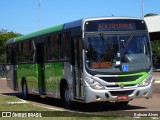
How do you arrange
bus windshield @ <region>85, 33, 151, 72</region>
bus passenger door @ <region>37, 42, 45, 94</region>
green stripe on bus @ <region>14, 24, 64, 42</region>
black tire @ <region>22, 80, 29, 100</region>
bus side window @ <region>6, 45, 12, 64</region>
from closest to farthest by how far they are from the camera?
bus windshield @ <region>85, 33, 151, 72</region> < green stripe on bus @ <region>14, 24, 64, 42</region> < bus passenger door @ <region>37, 42, 45, 94</region> < black tire @ <region>22, 80, 29, 100</region> < bus side window @ <region>6, 45, 12, 64</region>

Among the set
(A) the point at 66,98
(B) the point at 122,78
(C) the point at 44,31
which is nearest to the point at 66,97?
(A) the point at 66,98

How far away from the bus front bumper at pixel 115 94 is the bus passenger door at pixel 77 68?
1.81 feet

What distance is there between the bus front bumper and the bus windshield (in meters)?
0.65

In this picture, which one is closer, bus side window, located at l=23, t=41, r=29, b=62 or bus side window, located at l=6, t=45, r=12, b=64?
bus side window, located at l=23, t=41, r=29, b=62

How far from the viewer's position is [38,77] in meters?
19.4

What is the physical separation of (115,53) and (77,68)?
4.61 ft

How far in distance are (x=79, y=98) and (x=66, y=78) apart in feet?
4.62

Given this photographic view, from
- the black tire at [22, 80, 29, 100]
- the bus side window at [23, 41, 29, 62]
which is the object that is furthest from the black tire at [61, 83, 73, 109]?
the black tire at [22, 80, 29, 100]

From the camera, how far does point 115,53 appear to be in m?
14.2

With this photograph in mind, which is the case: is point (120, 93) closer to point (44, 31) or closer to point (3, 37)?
point (44, 31)

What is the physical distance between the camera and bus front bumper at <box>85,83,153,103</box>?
13898 mm

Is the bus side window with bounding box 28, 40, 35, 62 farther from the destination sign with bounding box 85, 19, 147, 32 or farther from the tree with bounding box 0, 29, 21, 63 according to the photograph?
the tree with bounding box 0, 29, 21, 63

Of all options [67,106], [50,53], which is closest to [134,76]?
[67,106]

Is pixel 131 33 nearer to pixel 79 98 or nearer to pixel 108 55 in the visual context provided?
pixel 108 55
